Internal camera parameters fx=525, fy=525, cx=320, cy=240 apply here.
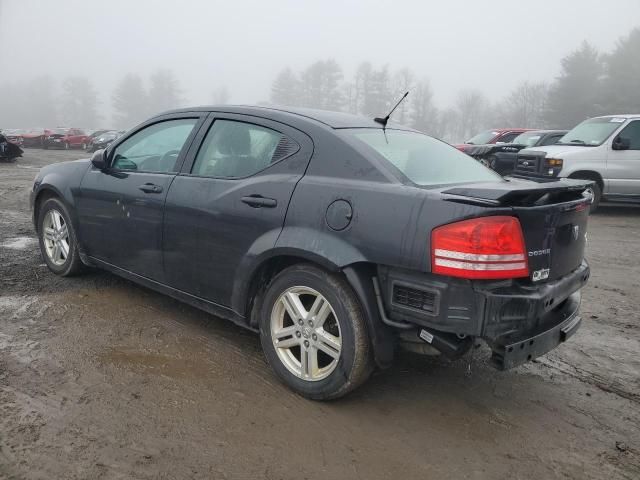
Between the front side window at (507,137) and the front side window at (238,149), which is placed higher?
the front side window at (507,137)

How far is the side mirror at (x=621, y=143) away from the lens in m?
9.58

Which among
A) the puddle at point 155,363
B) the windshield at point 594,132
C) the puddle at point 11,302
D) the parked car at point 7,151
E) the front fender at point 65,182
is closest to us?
the puddle at point 155,363

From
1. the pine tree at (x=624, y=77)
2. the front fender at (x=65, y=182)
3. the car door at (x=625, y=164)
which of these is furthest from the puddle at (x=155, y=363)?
the pine tree at (x=624, y=77)

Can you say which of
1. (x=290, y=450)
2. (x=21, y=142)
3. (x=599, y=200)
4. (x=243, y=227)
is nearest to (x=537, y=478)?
(x=290, y=450)

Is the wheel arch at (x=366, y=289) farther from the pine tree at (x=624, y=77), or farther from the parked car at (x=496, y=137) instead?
the pine tree at (x=624, y=77)

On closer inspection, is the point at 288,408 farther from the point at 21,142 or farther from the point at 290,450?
the point at 21,142

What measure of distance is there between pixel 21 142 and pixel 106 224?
35821mm

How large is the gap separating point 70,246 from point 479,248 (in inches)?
142

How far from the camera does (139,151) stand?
159 inches

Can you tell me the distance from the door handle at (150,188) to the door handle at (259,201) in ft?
2.67

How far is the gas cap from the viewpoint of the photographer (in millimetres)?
2676

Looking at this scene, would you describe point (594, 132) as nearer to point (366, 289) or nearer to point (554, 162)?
point (554, 162)

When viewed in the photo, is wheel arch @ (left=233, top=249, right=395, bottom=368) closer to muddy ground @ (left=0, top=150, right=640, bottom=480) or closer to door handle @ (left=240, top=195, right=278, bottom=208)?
door handle @ (left=240, top=195, right=278, bottom=208)

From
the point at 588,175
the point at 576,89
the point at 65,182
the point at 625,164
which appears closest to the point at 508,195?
the point at 65,182
